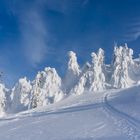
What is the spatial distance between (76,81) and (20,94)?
2097cm

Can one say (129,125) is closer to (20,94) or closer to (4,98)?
(4,98)

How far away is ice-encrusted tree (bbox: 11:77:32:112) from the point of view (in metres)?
129

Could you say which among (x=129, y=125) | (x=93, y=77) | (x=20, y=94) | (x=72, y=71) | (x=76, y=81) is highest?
(x=72, y=71)

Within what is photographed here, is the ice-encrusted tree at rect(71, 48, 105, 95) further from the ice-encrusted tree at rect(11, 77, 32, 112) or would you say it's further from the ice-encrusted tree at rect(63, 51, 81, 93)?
the ice-encrusted tree at rect(11, 77, 32, 112)

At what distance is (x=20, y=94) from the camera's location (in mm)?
132500

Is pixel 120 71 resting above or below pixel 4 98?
above

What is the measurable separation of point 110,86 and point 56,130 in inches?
4277

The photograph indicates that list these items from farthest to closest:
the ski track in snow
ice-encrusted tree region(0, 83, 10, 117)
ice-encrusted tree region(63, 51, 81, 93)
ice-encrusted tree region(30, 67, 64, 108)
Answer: ice-encrusted tree region(63, 51, 81, 93), ice-encrusted tree region(30, 67, 64, 108), ice-encrusted tree region(0, 83, 10, 117), the ski track in snow

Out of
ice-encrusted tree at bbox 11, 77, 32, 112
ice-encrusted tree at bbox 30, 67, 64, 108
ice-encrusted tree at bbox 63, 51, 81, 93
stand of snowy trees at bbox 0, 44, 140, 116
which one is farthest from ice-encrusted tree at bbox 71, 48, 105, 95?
ice-encrusted tree at bbox 11, 77, 32, 112

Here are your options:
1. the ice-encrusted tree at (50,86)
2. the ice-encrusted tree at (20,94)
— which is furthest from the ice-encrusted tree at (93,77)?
the ice-encrusted tree at (20,94)

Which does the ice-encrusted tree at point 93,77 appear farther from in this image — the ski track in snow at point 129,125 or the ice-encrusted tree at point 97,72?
the ski track in snow at point 129,125

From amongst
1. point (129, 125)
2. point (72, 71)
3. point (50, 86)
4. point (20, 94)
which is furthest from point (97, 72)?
point (129, 125)

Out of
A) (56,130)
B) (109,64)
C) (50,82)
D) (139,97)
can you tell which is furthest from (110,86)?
(56,130)

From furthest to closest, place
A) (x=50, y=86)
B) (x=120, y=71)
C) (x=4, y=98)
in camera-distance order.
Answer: (x=50, y=86)
(x=120, y=71)
(x=4, y=98)
